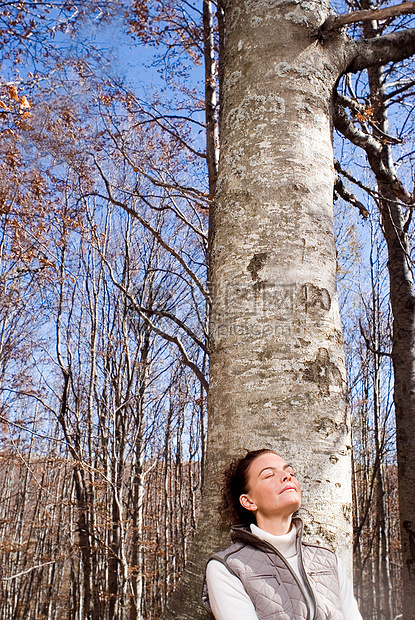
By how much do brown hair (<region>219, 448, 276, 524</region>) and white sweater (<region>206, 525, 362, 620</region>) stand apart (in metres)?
0.11

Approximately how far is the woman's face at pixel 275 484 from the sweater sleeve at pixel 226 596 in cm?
23

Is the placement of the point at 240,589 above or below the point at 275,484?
below

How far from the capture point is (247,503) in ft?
4.98

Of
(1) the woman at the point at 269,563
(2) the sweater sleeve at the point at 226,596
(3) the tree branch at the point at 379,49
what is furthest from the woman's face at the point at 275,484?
(3) the tree branch at the point at 379,49

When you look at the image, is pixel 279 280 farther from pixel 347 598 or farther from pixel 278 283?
pixel 347 598

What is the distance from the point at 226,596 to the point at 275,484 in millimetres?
337

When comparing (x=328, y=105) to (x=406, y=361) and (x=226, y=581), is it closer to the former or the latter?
(x=226, y=581)

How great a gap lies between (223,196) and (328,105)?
2.17 feet

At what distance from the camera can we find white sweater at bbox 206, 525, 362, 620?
125 cm

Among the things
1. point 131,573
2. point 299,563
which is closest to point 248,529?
point 299,563

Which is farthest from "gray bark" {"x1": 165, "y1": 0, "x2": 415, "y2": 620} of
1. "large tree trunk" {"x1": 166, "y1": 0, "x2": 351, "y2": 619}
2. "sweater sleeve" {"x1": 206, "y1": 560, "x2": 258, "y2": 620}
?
"sweater sleeve" {"x1": 206, "y1": 560, "x2": 258, "y2": 620}

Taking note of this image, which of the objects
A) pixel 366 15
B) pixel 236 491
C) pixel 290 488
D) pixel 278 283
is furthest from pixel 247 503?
pixel 366 15

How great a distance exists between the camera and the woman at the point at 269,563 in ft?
4.21

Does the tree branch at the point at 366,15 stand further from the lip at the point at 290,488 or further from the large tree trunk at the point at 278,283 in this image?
the lip at the point at 290,488
